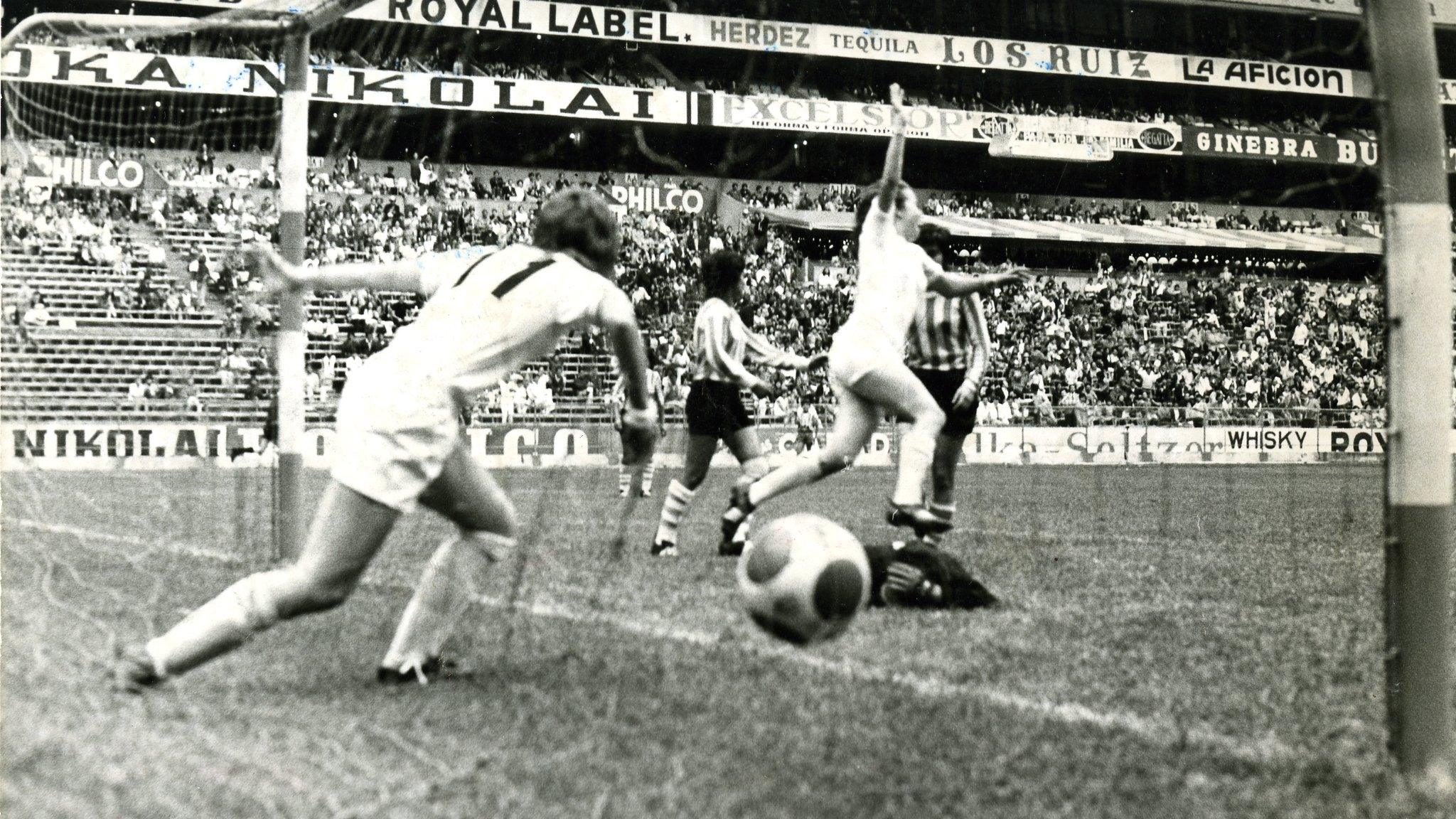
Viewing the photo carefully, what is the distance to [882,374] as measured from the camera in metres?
7.70

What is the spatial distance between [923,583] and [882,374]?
1.36 metres

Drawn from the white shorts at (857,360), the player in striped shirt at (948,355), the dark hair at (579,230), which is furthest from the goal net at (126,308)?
the dark hair at (579,230)

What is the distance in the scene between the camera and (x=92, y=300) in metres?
17.4

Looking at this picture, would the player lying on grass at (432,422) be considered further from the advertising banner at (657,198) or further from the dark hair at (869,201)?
the advertising banner at (657,198)

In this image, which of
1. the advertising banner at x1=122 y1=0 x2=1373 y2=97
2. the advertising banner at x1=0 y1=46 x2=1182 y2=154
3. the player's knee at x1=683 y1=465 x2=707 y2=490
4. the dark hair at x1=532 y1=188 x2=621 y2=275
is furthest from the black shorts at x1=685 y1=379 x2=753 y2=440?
the advertising banner at x1=122 y1=0 x2=1373 y2=97

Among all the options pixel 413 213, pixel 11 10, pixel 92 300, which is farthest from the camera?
pixel 11 10

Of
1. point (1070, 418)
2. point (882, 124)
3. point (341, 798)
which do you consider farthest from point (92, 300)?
point (882, 124)

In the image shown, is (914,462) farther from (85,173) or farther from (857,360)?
(85,173)

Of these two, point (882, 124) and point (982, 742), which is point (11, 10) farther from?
point (982, 742)

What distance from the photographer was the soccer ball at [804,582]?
4.95 metres

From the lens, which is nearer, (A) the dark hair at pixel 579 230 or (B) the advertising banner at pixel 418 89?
(A) the dark hair at pixel 579 230

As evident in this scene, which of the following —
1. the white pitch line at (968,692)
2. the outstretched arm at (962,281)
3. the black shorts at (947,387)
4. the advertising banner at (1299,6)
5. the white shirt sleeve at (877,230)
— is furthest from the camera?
the advertising banner at (1299,6)

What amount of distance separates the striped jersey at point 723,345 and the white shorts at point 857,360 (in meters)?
1.77

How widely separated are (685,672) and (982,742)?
1.39 metres
